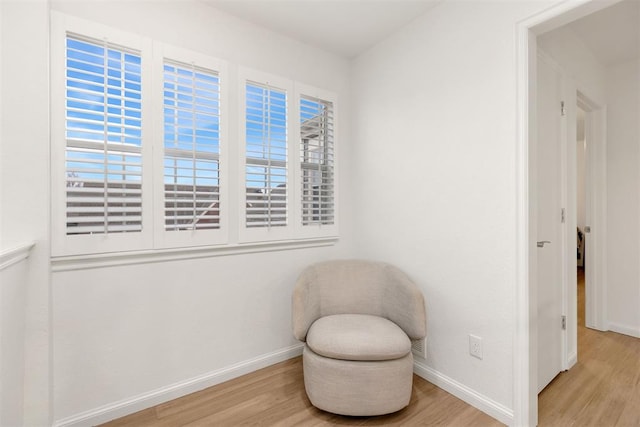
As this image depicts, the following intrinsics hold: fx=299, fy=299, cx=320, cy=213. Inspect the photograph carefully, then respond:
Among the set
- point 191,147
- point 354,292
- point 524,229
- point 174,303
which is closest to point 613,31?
point 524,229

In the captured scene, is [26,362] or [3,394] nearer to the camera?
[3,394]

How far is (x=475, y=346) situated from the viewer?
178cm

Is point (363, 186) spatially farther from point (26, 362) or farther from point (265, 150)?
point (26, 362)

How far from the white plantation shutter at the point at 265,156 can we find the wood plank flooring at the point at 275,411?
43.2 inches

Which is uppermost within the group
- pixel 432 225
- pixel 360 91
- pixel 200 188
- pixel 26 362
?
pixel 360 91

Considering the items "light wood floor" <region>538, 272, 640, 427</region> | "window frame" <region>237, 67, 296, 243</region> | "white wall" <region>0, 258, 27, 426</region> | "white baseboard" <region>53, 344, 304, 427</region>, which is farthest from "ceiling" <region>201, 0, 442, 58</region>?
"light wood floor" <region>538, 272, 640, 427</region>

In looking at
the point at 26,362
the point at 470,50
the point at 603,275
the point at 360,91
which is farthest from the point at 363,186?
the point at 603,275

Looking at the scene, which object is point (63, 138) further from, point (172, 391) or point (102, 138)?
point (172, 391)

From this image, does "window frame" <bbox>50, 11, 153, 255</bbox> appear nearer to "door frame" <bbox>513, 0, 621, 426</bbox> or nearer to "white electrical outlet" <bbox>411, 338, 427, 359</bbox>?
"white electrical outlet" <bbox>411, 338, 427, 359</bbox>

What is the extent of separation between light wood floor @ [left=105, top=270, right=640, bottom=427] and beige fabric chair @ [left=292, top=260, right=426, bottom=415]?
14 centimetres

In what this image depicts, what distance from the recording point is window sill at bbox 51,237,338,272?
1565mm

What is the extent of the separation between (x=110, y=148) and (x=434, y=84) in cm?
201

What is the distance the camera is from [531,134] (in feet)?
5.18

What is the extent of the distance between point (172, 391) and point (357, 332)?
1.20m
